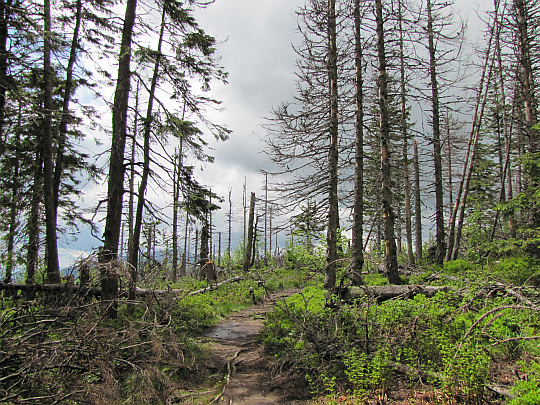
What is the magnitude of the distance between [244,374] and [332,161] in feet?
19.6

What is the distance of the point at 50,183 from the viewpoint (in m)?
10.1

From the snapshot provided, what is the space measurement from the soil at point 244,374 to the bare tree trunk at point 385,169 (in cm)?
504

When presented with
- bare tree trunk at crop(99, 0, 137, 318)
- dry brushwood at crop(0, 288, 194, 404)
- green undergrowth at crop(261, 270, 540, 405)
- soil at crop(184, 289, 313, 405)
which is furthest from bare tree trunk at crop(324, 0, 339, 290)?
bare tree trunk at crop(99, 0, 137, 318)

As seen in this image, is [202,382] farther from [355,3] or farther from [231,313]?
[355,3]

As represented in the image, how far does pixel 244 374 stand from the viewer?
5102 mm


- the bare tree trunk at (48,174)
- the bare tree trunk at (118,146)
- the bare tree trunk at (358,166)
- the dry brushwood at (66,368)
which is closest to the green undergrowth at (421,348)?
the dry brushwood at (66,368)

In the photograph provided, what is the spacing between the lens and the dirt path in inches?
166

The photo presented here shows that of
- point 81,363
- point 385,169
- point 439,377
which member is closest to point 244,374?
point 81,363

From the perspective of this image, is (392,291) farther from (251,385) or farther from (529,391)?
(529,391)

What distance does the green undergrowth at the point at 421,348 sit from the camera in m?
3.26

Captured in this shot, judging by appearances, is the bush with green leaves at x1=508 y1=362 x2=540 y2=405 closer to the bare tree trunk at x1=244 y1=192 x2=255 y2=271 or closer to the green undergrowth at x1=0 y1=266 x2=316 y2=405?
the green undergrowth at x1=0 y1=266 x2=316 y2=405

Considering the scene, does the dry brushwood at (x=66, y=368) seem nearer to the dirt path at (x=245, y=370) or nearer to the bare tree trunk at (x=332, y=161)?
the dirt path at (x=245, y=370)

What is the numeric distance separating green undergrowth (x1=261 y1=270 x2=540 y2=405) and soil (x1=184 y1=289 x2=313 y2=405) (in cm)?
28

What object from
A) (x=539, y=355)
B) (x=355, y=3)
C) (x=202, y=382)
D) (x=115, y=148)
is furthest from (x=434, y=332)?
(x=355, y=3)
